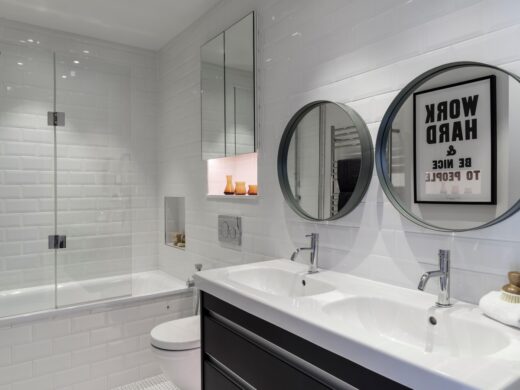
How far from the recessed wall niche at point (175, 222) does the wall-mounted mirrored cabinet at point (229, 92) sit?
29.7 inches

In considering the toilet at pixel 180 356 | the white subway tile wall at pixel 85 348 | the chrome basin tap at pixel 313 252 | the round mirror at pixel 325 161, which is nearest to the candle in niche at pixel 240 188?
the round mirror at pixel 325 161

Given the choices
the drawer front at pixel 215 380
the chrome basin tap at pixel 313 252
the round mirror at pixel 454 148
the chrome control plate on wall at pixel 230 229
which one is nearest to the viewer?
the round mirror at pixel 454 148

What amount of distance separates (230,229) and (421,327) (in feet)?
5.20

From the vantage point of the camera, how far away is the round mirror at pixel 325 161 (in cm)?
169

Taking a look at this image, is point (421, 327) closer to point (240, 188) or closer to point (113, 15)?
point (240, 188)

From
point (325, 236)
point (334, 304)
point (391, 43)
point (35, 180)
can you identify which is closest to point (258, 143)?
point (325, 236)

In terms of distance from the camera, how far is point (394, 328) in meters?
1.33

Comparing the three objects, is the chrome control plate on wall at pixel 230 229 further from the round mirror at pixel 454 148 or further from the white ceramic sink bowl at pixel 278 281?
the round mirror at pixel 454 148

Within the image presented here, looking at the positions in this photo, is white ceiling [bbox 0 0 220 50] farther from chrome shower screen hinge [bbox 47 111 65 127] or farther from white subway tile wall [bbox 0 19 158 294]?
chrome shower screen hinge [bbox 47 111 65 127]

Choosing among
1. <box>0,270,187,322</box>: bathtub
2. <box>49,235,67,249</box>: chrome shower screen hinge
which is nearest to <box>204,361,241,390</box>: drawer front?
<box>0,270,187,322</box>: bathtub

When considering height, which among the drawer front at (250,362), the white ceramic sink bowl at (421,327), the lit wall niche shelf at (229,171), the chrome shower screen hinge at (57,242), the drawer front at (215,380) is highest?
the lit wall niche shelf at (229,171)

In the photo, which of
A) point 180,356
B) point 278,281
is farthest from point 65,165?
point 278,281

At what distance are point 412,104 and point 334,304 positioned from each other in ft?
2.72

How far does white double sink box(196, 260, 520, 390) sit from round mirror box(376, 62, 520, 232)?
33 cm
